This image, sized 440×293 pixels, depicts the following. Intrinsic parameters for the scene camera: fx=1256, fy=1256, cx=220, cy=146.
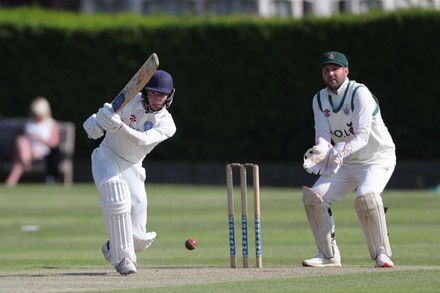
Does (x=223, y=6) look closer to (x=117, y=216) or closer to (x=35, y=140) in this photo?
(x=35, y=140)

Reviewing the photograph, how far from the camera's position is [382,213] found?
970 cm

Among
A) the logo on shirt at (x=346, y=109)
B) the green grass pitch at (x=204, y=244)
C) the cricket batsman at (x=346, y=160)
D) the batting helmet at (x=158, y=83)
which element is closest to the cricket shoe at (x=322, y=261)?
the cricket batsman at (x=346, y=160)

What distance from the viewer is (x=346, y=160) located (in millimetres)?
10031

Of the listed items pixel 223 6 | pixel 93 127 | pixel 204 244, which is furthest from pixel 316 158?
pixel 223 6

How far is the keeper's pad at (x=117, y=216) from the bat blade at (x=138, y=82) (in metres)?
0.57

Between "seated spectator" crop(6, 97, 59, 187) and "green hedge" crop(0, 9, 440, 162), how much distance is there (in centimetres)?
125

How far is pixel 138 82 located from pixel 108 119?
361 mm

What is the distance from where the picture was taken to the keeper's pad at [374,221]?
9.66 metres

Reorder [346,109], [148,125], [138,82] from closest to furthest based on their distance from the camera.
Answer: [138,82] → [148,125] → [346,109]

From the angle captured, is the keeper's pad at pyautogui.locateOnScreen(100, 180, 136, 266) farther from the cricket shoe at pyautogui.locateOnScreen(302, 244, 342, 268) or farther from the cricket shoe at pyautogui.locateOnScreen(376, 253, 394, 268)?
the cricket shoe at pyautogui.locateOnScreen(376, 253, 394, 268)

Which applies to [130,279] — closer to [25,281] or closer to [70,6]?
[25,281]

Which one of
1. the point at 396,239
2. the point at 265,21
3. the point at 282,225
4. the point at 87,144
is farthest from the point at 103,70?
the point at 396,239

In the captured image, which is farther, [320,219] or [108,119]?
[320,219]

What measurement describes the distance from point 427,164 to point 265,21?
3924 mm
